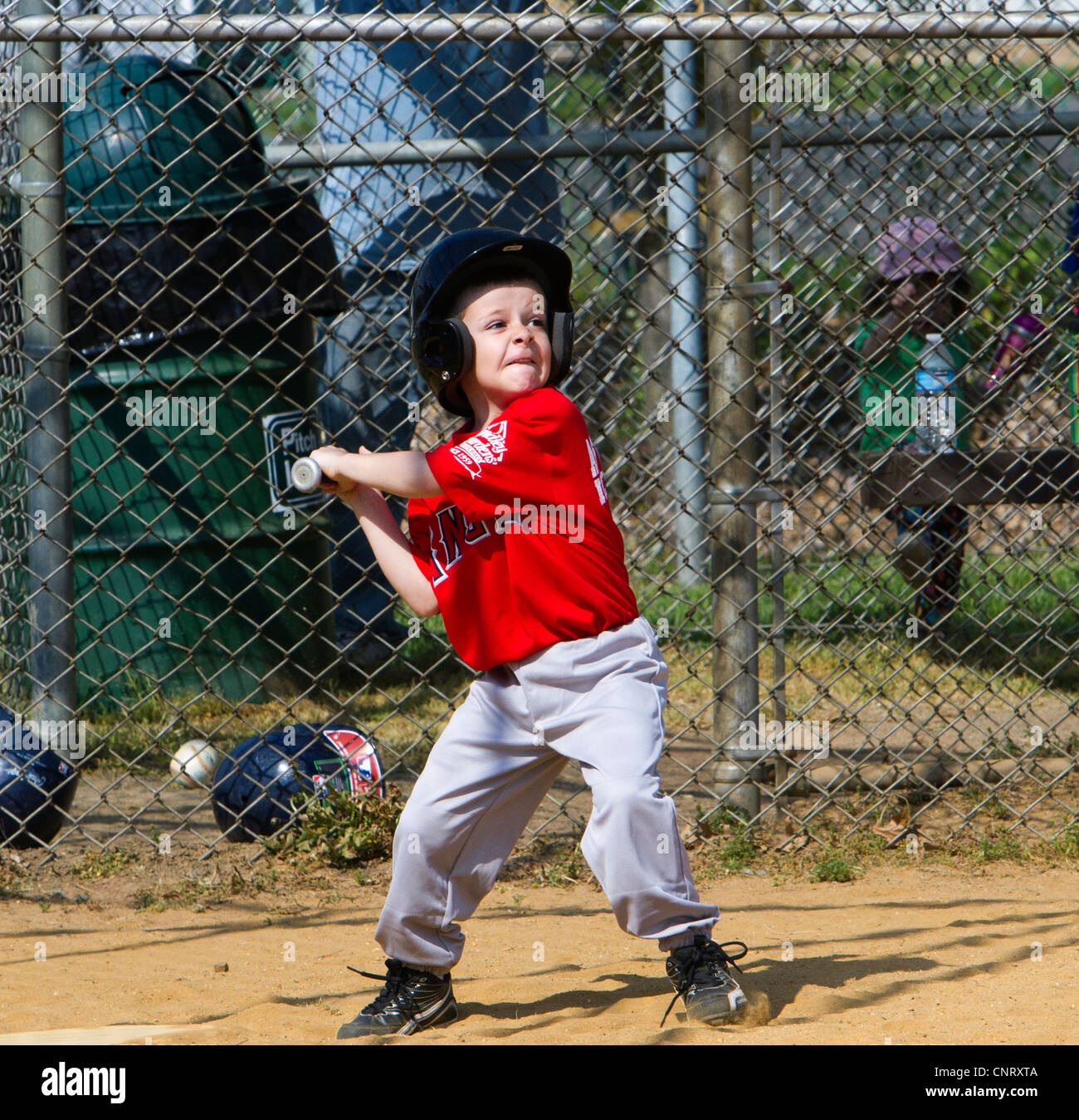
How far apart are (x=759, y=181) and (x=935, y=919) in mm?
4208

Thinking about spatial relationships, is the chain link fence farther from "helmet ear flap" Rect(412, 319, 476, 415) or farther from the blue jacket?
"helmet ear flap" Rect(412, 319, 476, 415)

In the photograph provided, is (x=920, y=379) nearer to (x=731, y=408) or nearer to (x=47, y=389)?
(x=731, y=408)

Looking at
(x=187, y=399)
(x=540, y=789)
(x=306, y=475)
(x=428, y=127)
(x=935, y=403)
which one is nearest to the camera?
(x=306, y=475)

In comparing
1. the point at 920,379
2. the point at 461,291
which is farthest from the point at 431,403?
the point at 461,291

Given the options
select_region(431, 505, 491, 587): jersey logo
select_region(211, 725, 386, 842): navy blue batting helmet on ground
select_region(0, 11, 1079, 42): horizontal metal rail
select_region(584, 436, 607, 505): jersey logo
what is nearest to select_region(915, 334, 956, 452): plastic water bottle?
select_region(0, 11, 1079, 42): horizontal metal rail

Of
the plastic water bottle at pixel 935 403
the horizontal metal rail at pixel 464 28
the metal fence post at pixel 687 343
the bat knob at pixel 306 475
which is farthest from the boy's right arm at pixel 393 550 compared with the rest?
the metal fence post at pixel 687 343

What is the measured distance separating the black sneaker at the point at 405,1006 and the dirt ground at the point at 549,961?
0.03 m

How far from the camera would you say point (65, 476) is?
3.62 meters

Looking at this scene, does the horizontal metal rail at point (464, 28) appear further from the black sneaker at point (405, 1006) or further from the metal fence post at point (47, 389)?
the black sneaker at point (405, 1006)

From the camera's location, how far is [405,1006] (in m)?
2.36

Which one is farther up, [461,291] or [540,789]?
[461,291]

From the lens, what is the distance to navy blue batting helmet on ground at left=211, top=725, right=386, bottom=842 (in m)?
3.56

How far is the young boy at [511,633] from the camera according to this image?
222 centimetres

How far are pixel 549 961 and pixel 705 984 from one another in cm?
64
